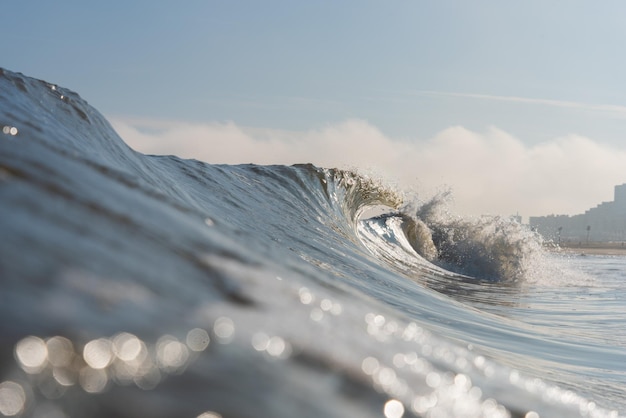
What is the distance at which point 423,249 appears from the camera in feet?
47.4

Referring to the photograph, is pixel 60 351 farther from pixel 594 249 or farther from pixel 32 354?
pixel 594 249

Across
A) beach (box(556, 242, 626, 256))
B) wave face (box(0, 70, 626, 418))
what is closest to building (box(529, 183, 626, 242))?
beach (box(556, 242, 626, 256))

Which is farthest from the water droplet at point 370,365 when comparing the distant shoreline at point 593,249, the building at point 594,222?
the building at point 594,222

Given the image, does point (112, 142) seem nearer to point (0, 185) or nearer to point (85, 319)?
point (0, 185)

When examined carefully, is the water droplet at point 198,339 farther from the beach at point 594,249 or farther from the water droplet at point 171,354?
the beach at point 594,249

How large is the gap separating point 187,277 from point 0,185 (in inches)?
11.1

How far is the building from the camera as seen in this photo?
134875 millimetres

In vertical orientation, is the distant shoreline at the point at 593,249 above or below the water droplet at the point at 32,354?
above

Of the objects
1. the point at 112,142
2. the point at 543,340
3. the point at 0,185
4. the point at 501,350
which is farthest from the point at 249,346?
the point at 543,340

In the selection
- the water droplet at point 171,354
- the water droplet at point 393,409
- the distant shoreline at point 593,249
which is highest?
the distant shoreline at point 593,249

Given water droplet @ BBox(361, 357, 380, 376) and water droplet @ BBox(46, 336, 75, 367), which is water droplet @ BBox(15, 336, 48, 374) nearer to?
water droplet @ BBox(46, 336, 75, 367)

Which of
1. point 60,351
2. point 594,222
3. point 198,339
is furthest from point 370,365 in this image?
point 594,222

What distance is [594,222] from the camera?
144 meters

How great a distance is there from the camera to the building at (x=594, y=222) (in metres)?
135
